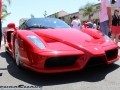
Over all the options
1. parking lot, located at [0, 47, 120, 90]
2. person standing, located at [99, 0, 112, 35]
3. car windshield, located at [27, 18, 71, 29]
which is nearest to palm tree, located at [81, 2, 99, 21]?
person standing, located at [99, 0, 112, 35]

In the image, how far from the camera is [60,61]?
2.96 metres

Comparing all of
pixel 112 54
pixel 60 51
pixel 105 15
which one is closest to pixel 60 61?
pixel 60 51

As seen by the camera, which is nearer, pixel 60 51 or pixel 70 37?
pixel 60 51

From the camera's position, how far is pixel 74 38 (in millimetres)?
3430

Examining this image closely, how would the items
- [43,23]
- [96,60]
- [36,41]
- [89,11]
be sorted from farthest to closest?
[89,11]
[43,23]
[96,60]
[36,41]

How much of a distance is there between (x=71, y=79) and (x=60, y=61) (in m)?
0.32

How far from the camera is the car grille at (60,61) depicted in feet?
9.59

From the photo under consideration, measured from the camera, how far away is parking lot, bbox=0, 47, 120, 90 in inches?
103

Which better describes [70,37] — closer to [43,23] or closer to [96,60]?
[96,60]

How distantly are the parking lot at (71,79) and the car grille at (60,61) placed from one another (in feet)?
0.73

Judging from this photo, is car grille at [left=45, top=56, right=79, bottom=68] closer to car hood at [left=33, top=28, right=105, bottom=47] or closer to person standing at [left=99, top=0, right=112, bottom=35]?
car hood at [left=33, top=28, right=105, bottom=47]

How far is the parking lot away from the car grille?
0.73ft

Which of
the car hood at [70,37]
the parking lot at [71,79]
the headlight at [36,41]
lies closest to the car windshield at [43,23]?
the car hood at [70,37]

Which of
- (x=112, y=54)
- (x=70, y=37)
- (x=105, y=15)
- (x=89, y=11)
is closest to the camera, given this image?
(x=70, y=37)
